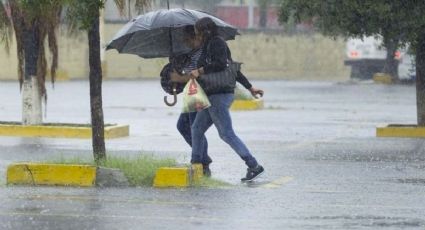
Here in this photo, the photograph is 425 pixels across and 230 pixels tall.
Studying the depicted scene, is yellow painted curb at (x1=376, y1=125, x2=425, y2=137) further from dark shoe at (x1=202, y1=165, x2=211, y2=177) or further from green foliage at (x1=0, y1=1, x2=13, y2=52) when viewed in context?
dark shoe at (x1=202, y1=165, x2=211, y2=177)

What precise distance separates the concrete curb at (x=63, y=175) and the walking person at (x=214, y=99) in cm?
112

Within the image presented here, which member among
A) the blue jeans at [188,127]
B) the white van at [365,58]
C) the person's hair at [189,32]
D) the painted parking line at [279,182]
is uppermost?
the person's hair at [189,32]

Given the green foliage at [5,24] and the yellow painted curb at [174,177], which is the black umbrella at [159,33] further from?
the green foliage at [5,24]

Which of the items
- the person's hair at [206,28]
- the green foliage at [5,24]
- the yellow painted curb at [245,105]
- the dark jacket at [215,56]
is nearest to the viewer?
the dark jacket at [215,56]

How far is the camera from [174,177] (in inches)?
520

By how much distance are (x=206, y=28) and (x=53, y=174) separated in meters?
2.26

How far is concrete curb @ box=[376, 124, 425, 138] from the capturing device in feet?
67.9

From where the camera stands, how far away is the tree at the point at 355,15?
19.3m

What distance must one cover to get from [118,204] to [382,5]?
8603 mm

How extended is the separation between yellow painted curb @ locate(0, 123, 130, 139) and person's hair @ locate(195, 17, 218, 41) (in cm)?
695

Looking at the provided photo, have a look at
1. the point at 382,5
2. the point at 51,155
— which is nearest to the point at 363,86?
the point at 382,5

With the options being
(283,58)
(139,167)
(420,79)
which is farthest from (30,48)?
(283,58)

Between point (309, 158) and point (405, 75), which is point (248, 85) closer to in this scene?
point (309, 158)

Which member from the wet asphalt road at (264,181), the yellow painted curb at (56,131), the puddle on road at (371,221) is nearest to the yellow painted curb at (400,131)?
the wet asphalt road at (264,181)
